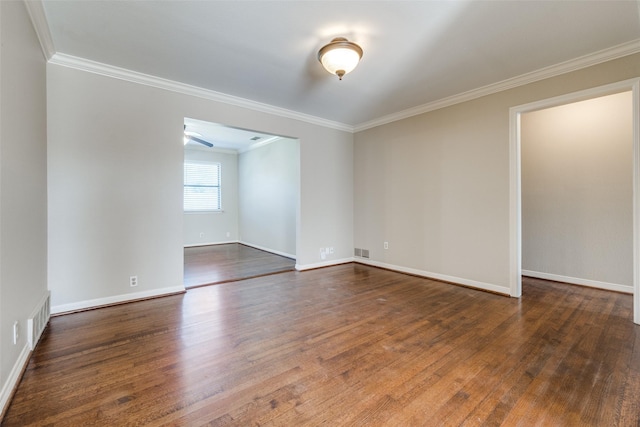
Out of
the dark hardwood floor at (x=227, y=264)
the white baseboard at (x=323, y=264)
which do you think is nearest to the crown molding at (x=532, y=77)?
the white baseboard at (x=323, y=264)

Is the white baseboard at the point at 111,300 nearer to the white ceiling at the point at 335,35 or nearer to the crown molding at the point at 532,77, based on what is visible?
the white ceiling at the point at 335,35

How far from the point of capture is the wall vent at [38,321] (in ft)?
6.86

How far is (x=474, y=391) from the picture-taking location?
1.69 meters

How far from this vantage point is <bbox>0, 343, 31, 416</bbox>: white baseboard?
1.53 m

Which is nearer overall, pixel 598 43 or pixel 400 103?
pixel 598 43

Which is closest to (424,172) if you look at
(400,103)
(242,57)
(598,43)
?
(400,103)

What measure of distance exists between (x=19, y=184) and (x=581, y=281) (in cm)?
637

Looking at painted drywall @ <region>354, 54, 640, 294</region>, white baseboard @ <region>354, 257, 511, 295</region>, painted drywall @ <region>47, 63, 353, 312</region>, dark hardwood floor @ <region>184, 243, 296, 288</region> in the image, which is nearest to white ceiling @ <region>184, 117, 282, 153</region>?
painted drywall @ <region>47, 63, 353, 312</region>

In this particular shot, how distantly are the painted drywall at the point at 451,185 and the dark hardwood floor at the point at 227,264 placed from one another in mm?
1938

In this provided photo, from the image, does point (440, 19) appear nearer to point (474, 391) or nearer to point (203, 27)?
point (203, 27)

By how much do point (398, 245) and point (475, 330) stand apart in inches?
91.7

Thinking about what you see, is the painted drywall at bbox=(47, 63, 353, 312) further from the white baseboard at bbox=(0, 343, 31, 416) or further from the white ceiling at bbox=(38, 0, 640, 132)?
the white baseboard at bbox=(0, 343, 31, 416)

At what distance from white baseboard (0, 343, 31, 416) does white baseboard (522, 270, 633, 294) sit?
234 inches

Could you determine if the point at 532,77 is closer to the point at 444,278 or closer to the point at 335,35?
the point at 335,35
